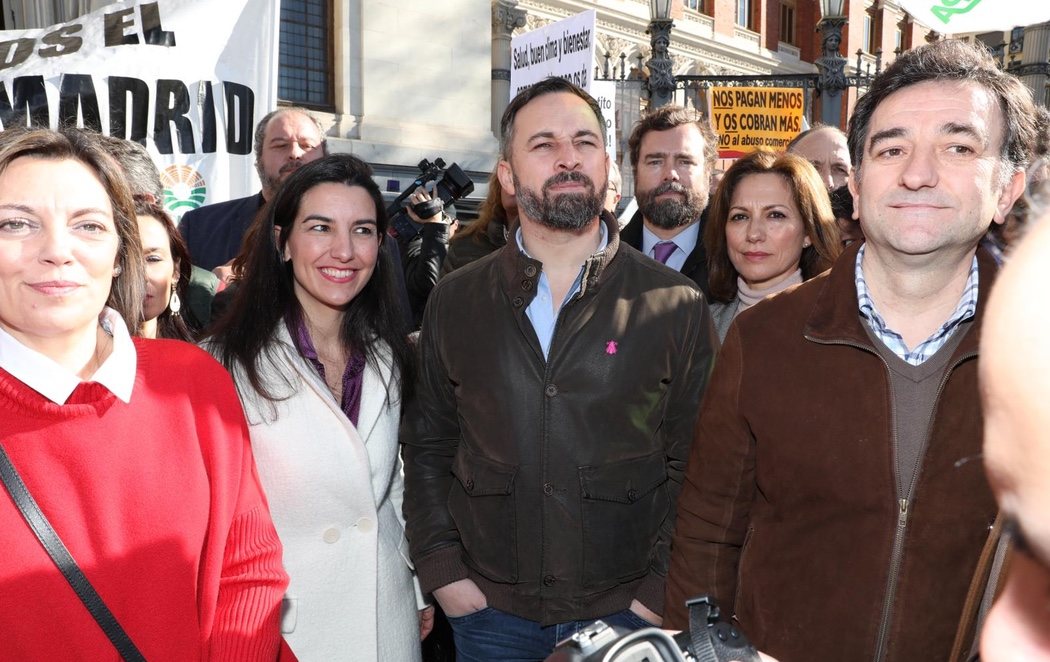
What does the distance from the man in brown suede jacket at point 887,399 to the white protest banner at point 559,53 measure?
14.3ft

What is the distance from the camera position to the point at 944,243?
1.81 metres

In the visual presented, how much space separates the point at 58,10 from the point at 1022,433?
32.6 feet

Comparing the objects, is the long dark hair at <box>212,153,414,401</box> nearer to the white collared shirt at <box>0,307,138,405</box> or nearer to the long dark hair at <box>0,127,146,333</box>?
the long dark hair at <box>0,127,146,333</box>

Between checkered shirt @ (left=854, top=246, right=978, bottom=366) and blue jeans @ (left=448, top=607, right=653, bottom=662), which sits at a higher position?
checkered shirt @ (left=854, top=246, right=978, bottom=366)

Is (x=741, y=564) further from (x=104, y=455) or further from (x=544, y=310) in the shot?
(x=104, y=455)

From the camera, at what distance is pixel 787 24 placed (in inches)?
1275

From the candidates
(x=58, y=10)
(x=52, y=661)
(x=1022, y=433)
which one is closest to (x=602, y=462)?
(x=52, y=661)

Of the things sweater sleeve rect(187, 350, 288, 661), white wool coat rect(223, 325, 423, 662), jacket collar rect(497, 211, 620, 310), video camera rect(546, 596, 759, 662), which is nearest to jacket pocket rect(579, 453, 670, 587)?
jacket collar rect(497, 211, 620, 310)

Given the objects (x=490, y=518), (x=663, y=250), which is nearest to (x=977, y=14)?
(x=663, y=250)

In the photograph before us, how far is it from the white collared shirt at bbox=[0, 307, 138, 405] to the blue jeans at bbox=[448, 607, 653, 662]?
131 centimetres

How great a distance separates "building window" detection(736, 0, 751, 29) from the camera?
98.5 ft

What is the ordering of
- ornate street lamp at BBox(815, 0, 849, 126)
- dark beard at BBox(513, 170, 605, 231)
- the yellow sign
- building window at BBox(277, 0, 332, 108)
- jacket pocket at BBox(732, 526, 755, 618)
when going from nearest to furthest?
jacket pocket at BBox(732, 526, 755, 618), dark beard at BBox(513, 170, 605, 231), ornate street lamp at BBox(815, 0, 849, 126), building window at BBox(277, 0, 332, 108), the yellow sign

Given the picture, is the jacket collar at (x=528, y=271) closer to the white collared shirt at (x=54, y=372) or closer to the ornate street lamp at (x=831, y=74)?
the white collared shirt at (x=54, y=372)

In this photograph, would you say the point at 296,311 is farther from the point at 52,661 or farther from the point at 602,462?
the point at 52,661
